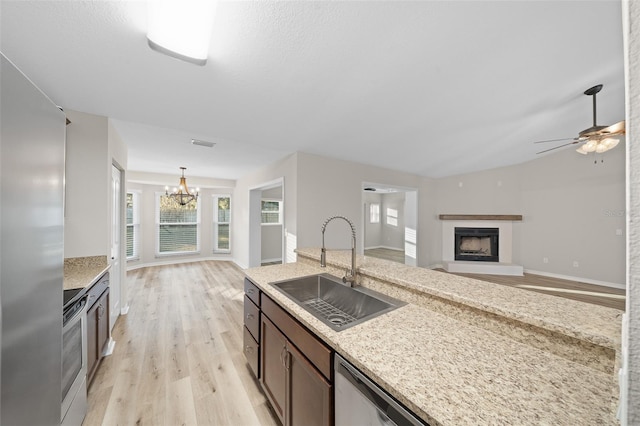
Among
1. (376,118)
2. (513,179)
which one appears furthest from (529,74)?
(513,179)

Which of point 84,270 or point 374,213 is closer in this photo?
point 84,270

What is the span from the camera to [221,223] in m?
6.57

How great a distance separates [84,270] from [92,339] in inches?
27.8

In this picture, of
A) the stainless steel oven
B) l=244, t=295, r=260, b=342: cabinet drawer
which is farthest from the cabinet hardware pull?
the stainless steel oven

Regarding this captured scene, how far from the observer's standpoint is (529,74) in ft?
7.30

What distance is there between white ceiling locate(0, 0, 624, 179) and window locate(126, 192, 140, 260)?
291 centimetres

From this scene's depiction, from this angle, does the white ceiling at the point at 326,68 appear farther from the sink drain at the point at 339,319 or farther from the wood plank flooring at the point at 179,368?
the wood plank flooring at the point at 179,368

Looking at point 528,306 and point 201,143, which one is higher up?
point 201,143

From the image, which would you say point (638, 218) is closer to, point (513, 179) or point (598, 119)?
point (598, 119)

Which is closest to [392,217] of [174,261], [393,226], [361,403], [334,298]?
[393,226]

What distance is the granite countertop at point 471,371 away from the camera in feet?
1.99

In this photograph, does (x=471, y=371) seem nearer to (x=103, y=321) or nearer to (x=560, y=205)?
(x=103, y=321)

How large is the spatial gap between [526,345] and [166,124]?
3.31 metres

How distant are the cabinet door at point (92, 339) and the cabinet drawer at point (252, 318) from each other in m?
1.12
